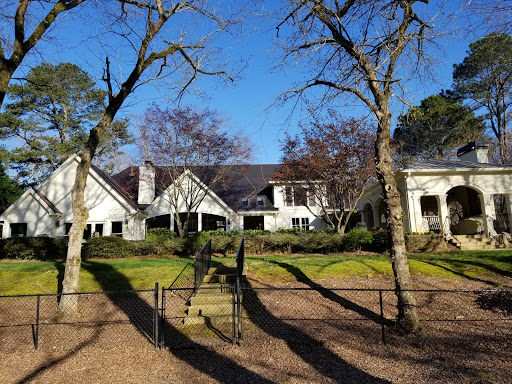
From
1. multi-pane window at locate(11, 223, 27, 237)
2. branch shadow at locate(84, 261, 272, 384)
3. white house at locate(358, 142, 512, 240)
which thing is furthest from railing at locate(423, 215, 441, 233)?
multi-pane window at locate(11, 223, 27, 237)

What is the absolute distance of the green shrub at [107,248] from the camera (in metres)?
14.2

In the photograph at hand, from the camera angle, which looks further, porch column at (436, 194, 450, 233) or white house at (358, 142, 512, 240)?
white house at (358, 142, 512, 240)

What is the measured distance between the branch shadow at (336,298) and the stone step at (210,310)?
193 centimetres

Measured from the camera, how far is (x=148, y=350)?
5785mm

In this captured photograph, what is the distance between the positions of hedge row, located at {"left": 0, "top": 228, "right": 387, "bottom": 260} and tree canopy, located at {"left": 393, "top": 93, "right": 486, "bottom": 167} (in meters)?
20.2

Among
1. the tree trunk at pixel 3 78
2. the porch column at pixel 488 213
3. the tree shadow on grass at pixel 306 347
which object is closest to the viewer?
the tree shadow on grass at pixel 306 347

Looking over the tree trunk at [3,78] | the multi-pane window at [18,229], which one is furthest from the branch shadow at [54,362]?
the multi-pane window at [18,229]

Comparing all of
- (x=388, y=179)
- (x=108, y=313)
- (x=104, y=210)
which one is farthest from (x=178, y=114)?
(x=388, y=179)

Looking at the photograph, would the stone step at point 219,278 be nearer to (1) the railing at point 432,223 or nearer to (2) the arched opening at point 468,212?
(1) the railing at point 432,223

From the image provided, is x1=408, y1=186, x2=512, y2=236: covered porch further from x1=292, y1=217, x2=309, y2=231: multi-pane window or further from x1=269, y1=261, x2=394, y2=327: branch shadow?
x1=269, y1=261, x2=394, y2=327: branch shadow

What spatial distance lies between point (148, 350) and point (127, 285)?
432cm

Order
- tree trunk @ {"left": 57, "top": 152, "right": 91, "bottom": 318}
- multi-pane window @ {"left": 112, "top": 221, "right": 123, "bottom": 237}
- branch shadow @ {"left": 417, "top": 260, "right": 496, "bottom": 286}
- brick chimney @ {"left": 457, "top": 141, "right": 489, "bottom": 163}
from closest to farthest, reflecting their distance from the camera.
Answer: tree trunk @ {"left": 57, "top": 152, "right": 91, "bottom": 318}
branch shadow @ {"left": 417, "top": 260, "right": 496, "bottom": 286}
brick chimney @ {"left": 457, "top": 141, "right": 489, "bottom": 163}
multi-pane window @ {"left": 112, "top": 221, "right": 123, "bottom": 237}

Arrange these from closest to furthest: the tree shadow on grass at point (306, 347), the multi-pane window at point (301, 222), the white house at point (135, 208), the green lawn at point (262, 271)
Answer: the tree shadow on grass at point (306, 347) < the green lawn at point (262, 271) < the white house at point (135, 208) < the multi-pane window at point (301, 222)

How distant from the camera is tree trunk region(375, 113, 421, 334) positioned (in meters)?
6.06
